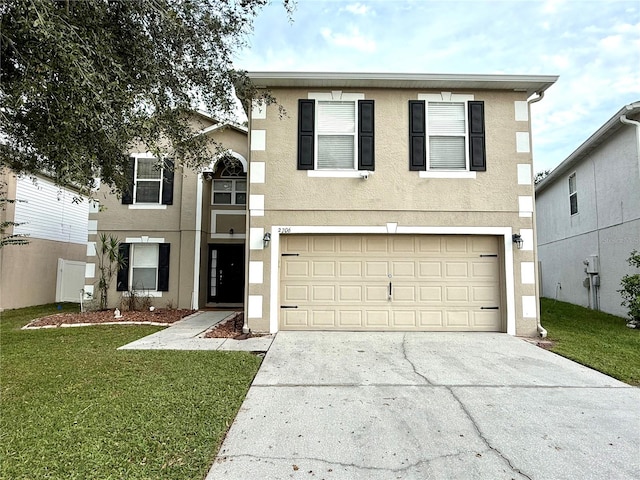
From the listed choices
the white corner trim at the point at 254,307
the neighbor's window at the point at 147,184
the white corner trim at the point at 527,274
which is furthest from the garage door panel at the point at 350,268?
the neighbor's window at the point at 147,184

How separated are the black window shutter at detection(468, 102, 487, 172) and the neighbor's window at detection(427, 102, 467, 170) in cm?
14

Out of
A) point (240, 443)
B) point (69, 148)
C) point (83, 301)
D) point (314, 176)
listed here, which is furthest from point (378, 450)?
point (83, 301)

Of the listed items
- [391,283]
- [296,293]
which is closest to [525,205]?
[391,283]

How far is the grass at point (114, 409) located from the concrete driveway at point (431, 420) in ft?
0.95

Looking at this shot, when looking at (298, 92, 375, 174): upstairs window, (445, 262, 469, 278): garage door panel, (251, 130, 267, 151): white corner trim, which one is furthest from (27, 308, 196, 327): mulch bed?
(445, 262, 469, 278): garage door panel

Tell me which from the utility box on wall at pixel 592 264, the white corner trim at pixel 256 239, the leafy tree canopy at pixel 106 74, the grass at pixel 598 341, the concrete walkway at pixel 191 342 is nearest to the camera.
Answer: the leafy tree canopy at pixel 106 74

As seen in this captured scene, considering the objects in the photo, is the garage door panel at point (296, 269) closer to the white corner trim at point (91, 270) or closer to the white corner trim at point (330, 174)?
the white corner trim at point (330, 174)

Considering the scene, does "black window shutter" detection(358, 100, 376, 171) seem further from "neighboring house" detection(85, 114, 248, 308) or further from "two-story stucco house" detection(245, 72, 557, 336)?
"neighboring house" detection(85, 114, 248, 308)

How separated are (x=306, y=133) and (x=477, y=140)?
364 centimetres

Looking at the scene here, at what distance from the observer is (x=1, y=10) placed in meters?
4.63

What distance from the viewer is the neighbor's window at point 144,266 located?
12.0m

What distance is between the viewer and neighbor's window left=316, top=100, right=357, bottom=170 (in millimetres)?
8320

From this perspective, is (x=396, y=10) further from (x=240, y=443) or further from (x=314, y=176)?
(x=240, y=443)

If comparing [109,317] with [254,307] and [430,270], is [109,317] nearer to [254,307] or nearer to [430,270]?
[254,307]
